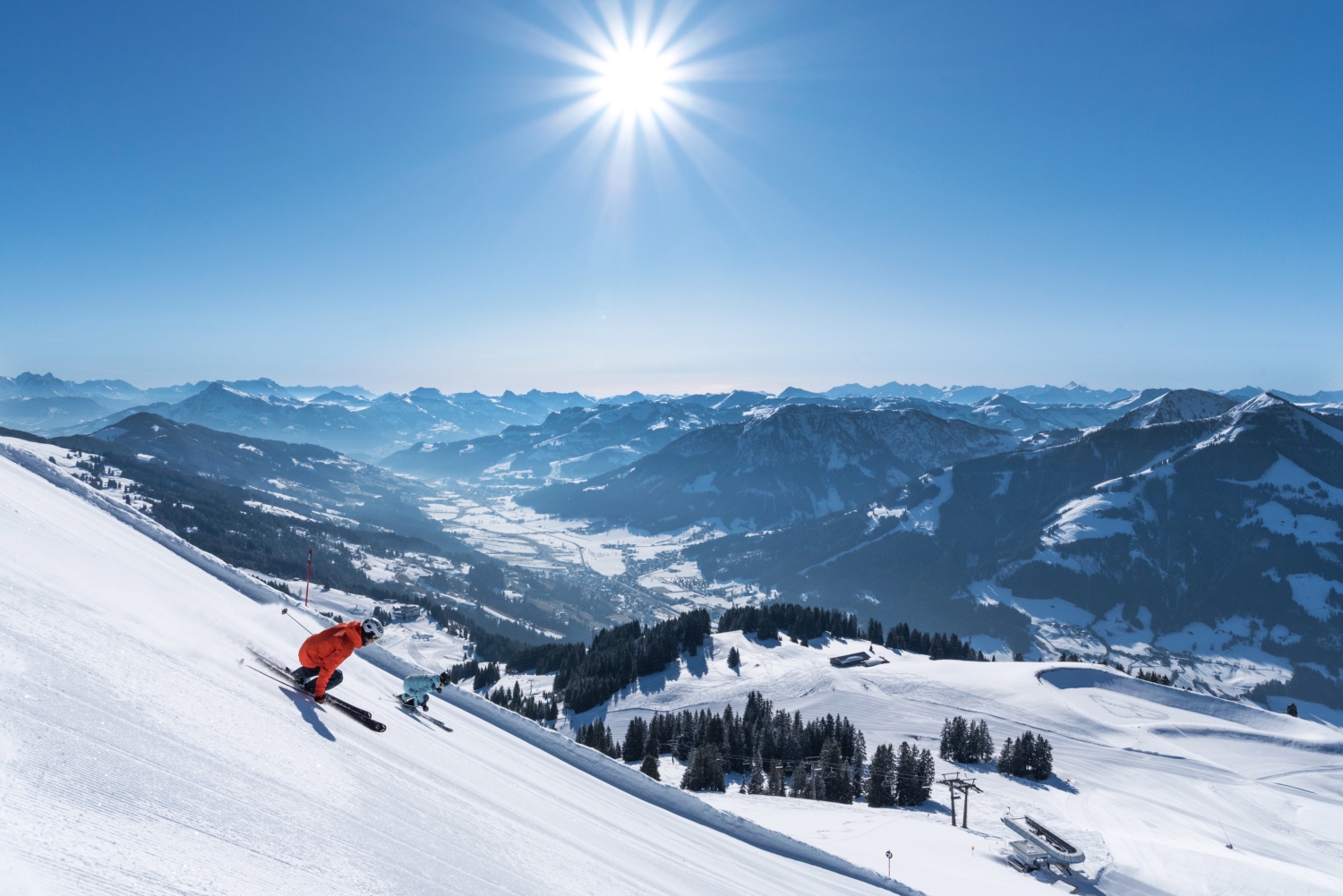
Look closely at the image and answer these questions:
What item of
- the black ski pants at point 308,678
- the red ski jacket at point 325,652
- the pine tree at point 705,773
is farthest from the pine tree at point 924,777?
the red ski jacket at point 325,652

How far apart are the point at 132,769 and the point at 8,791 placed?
1198 millimetres

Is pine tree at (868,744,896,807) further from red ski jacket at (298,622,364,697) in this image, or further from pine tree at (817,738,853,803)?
red ski jacket at (298,622,364,697)

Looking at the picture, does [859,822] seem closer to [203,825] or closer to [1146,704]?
[203,825]

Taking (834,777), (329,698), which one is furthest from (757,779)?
(329,698)

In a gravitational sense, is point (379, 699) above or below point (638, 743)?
above

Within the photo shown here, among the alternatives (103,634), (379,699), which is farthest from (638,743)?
(103,634)

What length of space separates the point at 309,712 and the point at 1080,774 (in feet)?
261

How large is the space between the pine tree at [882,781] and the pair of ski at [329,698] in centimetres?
5514

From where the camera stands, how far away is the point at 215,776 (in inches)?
212

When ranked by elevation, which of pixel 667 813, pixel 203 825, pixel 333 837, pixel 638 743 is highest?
pixel 203 825

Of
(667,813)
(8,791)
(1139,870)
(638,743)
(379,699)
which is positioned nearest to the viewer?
(8,791)

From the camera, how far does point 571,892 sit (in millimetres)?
7438

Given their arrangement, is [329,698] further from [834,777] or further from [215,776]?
[834,777]

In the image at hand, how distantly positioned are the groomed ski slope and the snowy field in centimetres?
1150
